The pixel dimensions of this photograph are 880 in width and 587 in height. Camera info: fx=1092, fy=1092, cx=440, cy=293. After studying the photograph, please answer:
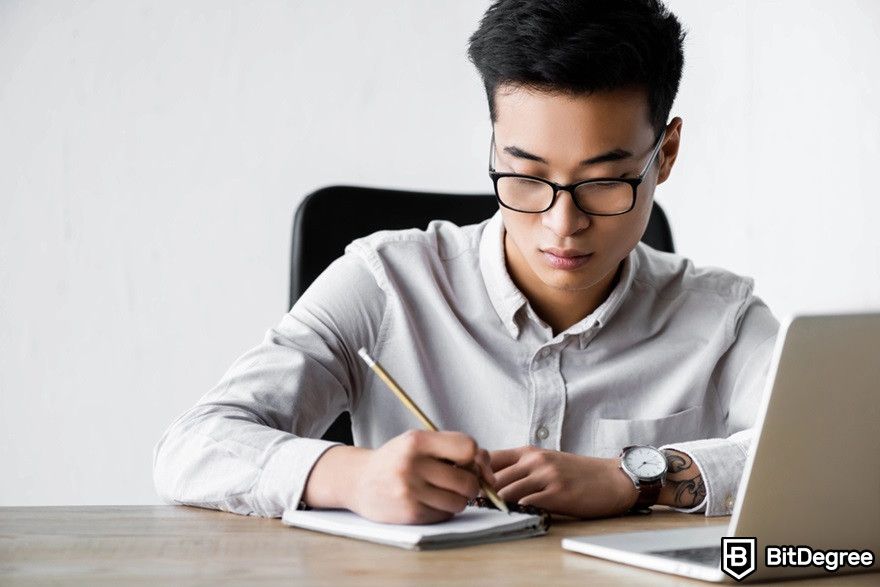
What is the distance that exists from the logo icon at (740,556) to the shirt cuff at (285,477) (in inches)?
19.3

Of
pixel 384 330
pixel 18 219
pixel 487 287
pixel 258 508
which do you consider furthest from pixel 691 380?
pixel 18 219

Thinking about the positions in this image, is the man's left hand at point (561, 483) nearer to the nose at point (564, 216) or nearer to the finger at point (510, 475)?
the finger at point (510, 475)

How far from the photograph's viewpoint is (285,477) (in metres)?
1.22

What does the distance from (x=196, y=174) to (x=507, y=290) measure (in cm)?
152

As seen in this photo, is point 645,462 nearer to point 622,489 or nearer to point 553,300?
point 622,489

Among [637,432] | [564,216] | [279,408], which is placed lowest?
[637,432]

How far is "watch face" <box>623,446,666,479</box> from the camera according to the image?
1.33m

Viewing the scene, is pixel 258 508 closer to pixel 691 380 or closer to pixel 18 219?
pixel 691 380

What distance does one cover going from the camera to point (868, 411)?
3.00 ft

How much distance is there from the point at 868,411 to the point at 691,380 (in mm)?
819

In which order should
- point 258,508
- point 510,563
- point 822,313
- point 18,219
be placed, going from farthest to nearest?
point 18,219 → point 258,508 → point 510,563 → point 822,313

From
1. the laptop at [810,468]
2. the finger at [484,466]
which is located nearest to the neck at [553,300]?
the finger at [484,466]

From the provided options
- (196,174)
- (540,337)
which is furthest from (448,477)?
(196,174)

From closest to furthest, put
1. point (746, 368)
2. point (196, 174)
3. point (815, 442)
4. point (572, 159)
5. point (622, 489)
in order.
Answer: point (815, 442) → point (622, 489) → point (572, 159) → point (746, 368) → point (196, 174)
